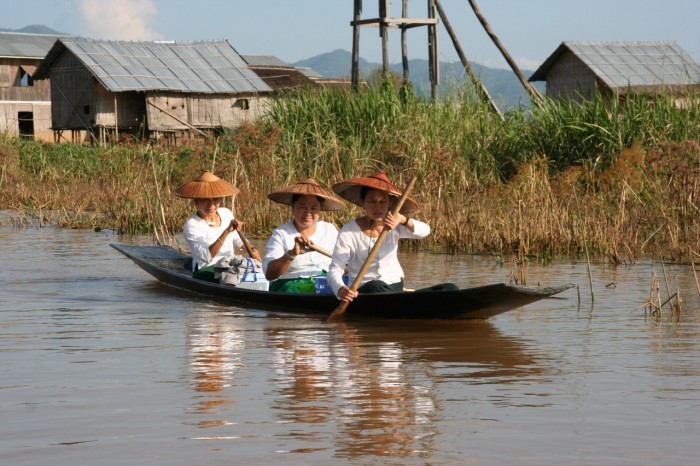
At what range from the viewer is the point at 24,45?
1667 inches

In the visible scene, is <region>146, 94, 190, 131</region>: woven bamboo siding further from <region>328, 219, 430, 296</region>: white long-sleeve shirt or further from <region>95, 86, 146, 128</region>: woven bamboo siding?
<region>328, 219, 430, 296</region>: white long-sleeve shirt

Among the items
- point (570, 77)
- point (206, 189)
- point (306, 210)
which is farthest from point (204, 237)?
point (570, 77)

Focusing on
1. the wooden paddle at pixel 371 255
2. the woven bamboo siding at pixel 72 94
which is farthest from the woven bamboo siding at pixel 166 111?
the wooden paddle at pixel 371 255

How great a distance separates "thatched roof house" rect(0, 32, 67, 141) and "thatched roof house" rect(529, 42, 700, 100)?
17823 millimetres

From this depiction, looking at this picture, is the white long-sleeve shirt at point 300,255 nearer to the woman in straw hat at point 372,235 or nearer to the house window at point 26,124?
the woman in straw hat at point 372,235

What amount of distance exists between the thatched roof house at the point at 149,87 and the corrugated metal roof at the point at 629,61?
9058 mm

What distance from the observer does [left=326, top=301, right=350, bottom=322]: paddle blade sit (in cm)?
715

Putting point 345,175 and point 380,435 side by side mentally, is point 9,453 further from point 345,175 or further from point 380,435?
point 345,175

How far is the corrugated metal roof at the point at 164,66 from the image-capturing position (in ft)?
98.9

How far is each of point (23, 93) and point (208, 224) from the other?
32.6m

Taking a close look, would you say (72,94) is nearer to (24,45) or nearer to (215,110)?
(215,110)

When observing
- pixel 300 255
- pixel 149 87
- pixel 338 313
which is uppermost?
pixel 149 87

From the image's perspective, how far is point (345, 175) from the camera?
45.1 feet

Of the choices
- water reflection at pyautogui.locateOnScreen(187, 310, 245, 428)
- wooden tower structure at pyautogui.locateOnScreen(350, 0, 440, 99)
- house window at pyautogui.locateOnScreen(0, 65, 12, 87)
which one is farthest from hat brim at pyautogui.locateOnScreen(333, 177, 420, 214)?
house window at pyautogui.locateOnScreen(0, 65, 12, 87)
